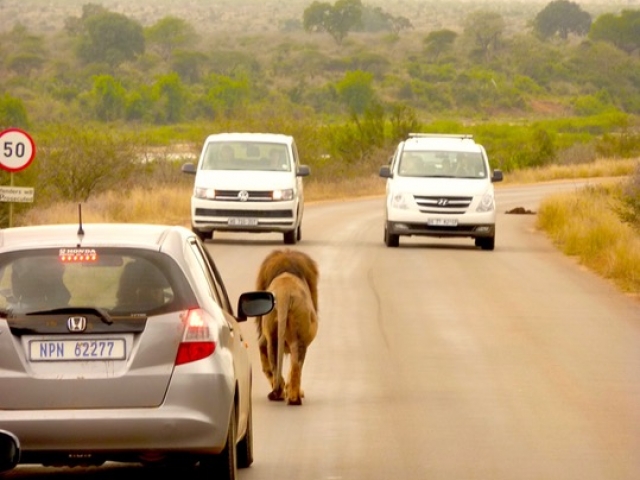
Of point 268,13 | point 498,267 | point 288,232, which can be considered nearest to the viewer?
point 498,267

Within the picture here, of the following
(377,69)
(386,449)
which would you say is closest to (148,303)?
(386,449)

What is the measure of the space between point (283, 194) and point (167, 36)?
104648 millimetres

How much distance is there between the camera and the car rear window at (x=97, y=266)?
757cm

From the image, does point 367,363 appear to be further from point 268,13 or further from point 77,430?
point 268,13

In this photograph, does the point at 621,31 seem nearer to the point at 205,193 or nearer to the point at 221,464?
the point at 205,193

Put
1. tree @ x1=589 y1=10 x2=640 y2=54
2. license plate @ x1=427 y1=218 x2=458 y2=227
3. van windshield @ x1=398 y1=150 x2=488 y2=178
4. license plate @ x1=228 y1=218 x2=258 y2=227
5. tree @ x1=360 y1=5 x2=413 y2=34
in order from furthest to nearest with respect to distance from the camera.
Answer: tree @ x1=360 y1=5 x2=413 y2=34, tree @ x1=589 y1=10 x2=640 y2=54, van windshield @ x1=398 y1=150 x2=488 y2=178, license plate @ x1=228 y1=218 x2=258 y2=227, license plate @ x1=427 y1=218 x2=458 y2=227

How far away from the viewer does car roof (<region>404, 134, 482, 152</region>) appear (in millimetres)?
29422

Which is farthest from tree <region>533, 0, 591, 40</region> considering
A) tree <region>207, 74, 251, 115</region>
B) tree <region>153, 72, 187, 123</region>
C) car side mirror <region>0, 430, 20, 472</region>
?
car side mirror <region>0, 430, 20, 472</region>

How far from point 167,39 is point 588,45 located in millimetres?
35174

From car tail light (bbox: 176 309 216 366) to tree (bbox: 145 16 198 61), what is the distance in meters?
121

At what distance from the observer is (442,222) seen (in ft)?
92.5

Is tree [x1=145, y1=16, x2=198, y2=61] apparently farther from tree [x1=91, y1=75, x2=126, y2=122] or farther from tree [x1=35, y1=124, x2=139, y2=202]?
tree [x1=35, y1=124, x2=139, y2=202]

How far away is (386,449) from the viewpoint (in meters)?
9.84

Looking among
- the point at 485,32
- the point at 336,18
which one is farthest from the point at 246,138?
the point at 336,18
